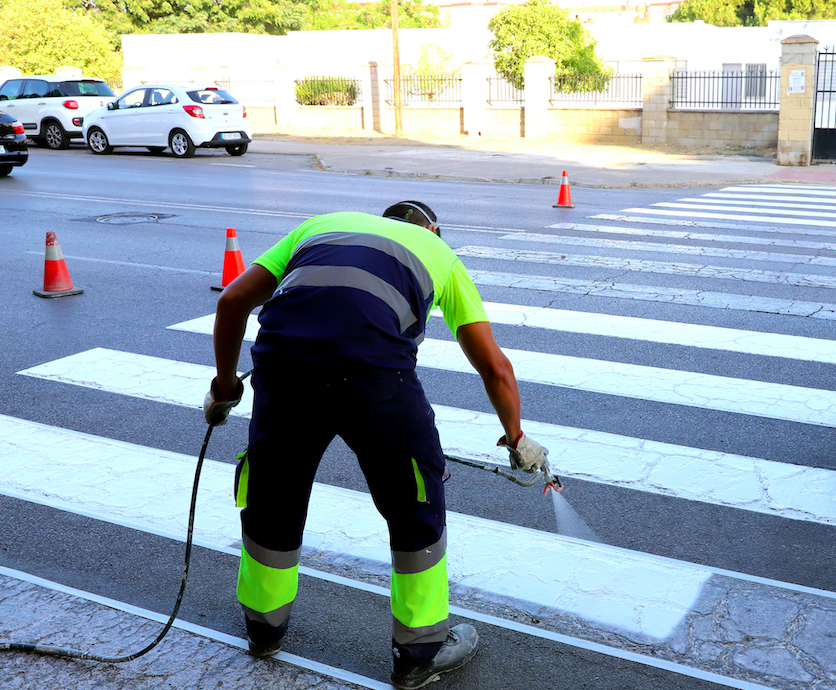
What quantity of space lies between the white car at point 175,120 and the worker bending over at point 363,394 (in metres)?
20.7

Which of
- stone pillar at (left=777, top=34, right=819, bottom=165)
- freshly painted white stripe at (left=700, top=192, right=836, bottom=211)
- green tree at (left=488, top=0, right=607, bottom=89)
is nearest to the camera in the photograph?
freshly painted white stripe at (left=700, top=192, right=836, bottom=211)

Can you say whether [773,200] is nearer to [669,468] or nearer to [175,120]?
[669,468]

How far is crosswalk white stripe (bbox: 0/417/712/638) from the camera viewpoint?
3604 millimetres

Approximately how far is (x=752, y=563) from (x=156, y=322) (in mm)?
5490

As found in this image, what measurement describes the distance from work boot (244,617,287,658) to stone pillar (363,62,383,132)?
29.6 metres

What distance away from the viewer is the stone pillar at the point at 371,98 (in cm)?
3144

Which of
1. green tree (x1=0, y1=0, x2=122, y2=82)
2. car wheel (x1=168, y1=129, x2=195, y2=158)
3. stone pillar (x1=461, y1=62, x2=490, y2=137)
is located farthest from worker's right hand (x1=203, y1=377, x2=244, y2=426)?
green tree (x1=0, y1=0, x2=122, y2=82)

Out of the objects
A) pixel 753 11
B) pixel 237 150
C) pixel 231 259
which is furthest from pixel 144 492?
pixel 753 11

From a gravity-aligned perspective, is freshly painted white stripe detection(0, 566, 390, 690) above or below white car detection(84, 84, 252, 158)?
below

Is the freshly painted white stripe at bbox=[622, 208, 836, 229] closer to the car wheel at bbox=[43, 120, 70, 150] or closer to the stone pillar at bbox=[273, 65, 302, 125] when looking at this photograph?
the car wheel at bbox=[43, 120, 70, 150]

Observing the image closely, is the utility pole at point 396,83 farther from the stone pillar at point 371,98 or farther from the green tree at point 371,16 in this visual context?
the green tree at point 371,16

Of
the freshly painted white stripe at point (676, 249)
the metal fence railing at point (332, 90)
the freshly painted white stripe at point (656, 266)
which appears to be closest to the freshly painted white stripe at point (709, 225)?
the freshly painted white stripe at point (676, 249)

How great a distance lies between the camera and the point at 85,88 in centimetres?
2573

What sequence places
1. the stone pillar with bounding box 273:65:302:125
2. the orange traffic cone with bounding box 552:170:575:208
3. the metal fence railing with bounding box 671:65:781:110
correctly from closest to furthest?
the orange traffic cone with bounding box 552:170:575:208, the metal fence railing with bounding box 671:65:781:110, the stone pillar with bounding box 273:65:302:125
